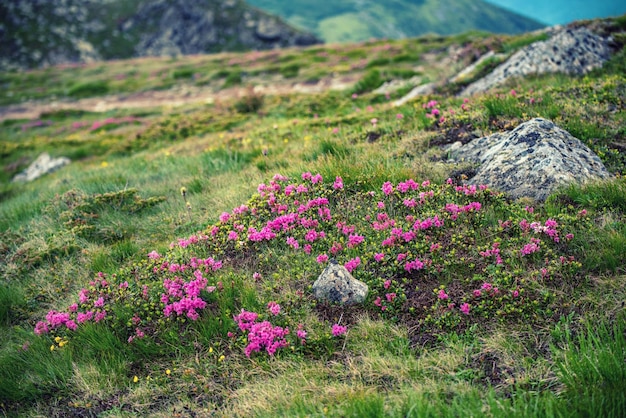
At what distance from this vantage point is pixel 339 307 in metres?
4.53

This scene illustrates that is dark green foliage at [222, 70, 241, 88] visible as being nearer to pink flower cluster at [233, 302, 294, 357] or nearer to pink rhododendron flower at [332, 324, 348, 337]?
pink flower cluster at [233, 302, 294, 357]

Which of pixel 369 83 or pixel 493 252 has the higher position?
pixel 369 83

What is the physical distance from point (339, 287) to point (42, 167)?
1667cm

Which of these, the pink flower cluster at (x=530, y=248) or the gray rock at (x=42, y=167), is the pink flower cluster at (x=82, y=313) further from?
the gray rock at (x=42, y=167)

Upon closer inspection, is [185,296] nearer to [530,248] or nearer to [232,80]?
[530,248]

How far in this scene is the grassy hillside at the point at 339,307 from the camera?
355cm

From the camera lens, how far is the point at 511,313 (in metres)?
4.09

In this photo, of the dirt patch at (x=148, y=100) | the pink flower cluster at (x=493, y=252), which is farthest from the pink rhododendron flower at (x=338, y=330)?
the dirt patch at (x=148, y=100)

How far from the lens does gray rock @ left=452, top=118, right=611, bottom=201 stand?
18.1ft

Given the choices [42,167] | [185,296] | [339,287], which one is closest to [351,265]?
[339,287]

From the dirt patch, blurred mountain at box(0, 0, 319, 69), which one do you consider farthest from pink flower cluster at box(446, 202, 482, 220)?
blurred mountain at box(0, 0, 319, 69)

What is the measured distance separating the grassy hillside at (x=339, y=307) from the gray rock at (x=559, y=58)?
3.18 metres

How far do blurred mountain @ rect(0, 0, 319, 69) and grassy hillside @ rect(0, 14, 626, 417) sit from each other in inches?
4436

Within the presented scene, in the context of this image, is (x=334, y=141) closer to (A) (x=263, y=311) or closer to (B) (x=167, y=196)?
(B) (x=167, y=196)
